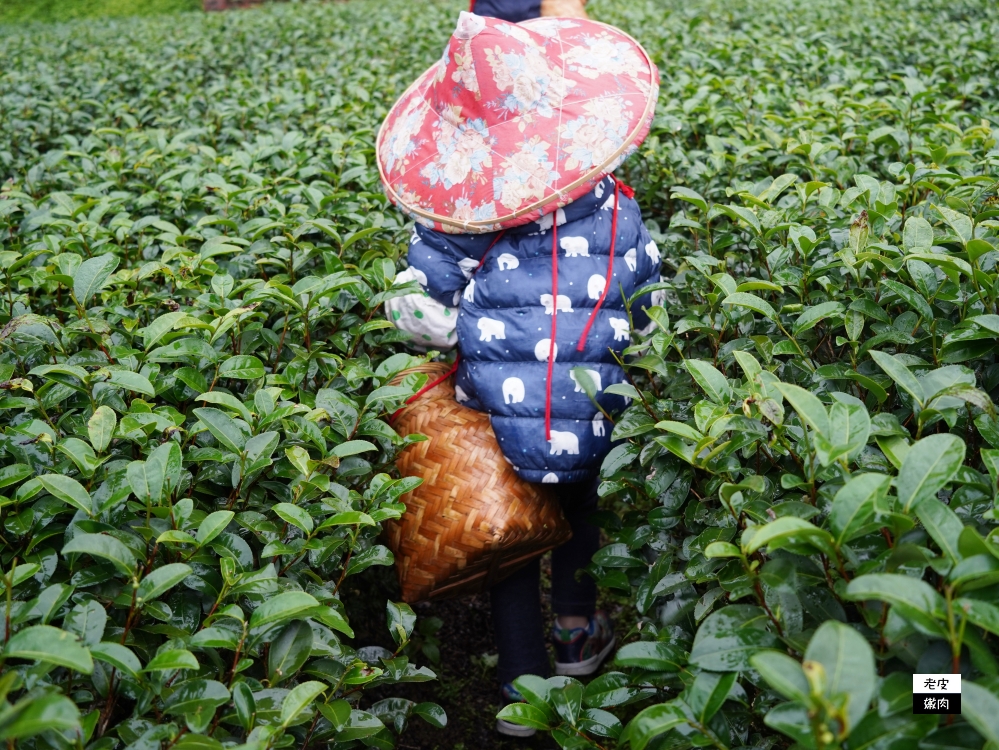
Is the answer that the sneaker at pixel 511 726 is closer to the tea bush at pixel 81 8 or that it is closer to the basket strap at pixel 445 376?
the basket strap at pixel 445 376

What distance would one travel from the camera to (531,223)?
2.01 m

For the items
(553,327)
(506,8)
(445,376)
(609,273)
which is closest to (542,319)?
(553,327)

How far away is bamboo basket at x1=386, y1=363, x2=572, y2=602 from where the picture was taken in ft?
6.03

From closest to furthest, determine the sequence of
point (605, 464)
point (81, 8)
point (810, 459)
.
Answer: point (810, 459), point (605, 464), point (81, 8)

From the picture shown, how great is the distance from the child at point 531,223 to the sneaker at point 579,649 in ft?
1.84

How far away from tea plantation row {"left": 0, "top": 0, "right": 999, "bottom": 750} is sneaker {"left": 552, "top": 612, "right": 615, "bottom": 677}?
0.21 metres

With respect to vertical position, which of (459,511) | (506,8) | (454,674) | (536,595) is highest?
(506,8)

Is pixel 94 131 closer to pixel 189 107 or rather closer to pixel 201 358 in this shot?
pixel 189 107

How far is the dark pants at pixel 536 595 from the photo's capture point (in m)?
2.26

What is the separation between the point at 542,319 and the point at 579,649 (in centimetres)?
111

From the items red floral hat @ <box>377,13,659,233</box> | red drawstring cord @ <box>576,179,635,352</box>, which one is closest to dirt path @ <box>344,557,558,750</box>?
red drawstring cord @ <box>576,179,635,352</box>

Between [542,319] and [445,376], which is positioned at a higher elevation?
[542,319]

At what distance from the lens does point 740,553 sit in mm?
1159

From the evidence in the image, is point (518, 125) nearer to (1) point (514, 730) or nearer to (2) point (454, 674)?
(1) point (514, 730)
